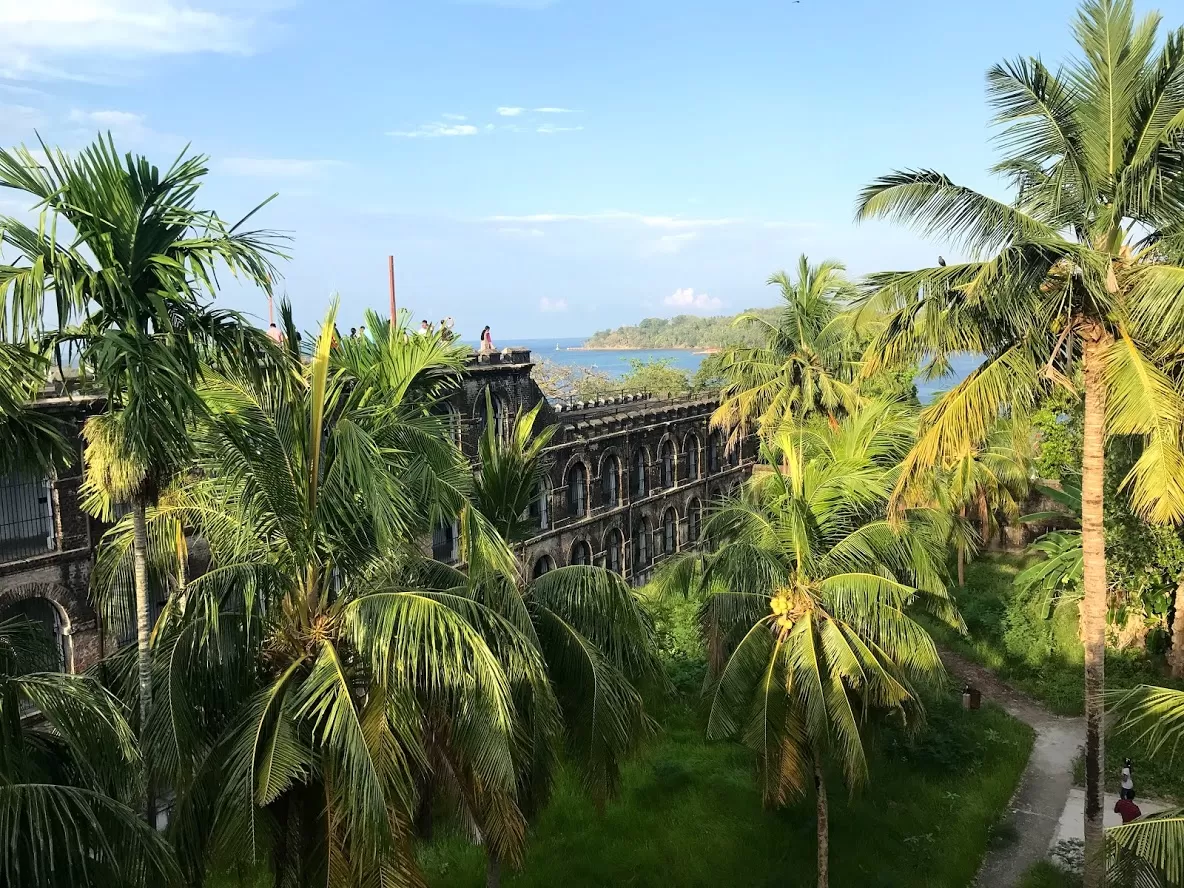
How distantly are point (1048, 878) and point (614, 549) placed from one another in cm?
1818

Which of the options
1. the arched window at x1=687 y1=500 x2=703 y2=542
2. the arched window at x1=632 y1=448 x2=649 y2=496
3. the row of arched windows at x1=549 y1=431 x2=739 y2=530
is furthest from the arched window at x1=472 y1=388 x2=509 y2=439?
the arched window at x1=687 y1=500 x2=703 y2=542

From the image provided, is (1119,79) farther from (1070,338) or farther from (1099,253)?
(1070,338)

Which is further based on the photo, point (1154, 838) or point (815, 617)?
point (815, 617)

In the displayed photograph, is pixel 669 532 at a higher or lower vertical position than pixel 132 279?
lower

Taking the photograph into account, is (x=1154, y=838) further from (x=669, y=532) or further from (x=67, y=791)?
(x=669, y=532)

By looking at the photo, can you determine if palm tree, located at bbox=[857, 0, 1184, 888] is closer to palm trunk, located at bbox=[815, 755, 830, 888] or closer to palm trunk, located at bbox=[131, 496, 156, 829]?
palm trunk, located at bbox=[815, 755, 830, 888]

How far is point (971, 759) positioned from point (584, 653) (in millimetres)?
11452

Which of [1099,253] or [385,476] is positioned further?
[1099,253]

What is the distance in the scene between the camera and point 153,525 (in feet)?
27.2

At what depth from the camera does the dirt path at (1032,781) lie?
512 inches

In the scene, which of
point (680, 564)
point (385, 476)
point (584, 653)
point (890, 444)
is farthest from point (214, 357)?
point (890, 444)

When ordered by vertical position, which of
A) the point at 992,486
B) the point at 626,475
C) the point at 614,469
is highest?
the point at 614,469

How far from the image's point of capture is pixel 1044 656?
21172mm

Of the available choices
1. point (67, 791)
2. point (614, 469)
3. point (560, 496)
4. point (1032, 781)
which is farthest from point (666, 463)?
point (67, 791)
